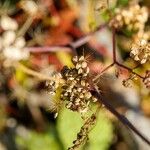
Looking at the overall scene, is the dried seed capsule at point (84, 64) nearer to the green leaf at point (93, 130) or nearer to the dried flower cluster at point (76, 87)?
the dried flower cluster at point (76, 87)

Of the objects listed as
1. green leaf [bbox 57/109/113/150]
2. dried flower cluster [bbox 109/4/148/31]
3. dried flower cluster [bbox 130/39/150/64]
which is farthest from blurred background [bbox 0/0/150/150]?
dried flower cluster [bbox 130/39/150/64]

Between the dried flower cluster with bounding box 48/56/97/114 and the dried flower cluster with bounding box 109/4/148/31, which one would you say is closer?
the dried flower cluster with bounding box 48/56/97/114

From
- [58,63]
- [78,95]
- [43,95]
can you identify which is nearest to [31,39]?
[58,63]

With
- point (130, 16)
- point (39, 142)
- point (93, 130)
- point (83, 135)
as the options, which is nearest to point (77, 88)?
point (83, 135)

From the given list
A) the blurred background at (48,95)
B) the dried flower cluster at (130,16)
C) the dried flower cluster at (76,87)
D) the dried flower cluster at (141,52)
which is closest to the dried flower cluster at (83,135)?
the dried flower cluster at (76,87)

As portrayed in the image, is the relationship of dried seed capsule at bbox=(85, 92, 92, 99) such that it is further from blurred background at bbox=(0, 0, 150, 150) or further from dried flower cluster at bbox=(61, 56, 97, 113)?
blurred background at bbox=(0, 0, 150, 150)

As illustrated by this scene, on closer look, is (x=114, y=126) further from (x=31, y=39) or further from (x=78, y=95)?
(x=78, y=95)
